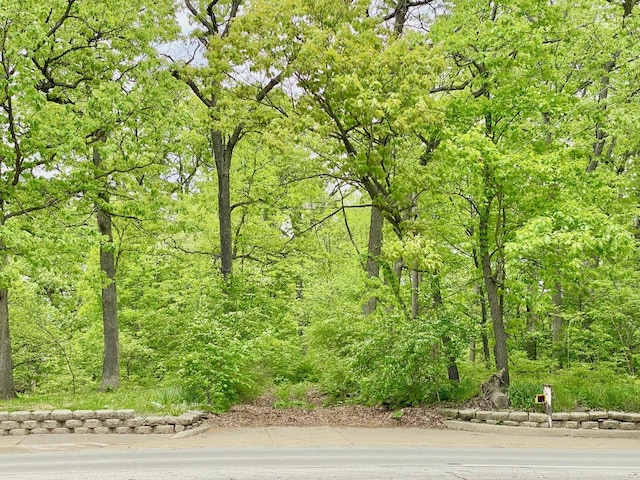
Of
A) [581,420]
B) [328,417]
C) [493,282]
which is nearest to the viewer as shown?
[581,420]

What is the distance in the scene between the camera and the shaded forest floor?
40.2ft

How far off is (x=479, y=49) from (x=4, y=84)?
11.1 meters

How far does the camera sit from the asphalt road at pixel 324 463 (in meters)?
7.12

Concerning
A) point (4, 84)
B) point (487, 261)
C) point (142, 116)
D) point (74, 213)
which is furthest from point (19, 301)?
point (487, 261)

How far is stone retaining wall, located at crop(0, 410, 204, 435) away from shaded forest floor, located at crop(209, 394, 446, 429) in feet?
5.15

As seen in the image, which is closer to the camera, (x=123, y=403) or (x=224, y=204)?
(x=123, y=403)

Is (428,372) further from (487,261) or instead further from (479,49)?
(479,49)

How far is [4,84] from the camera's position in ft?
40.7

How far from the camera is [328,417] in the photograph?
1305 centimetres

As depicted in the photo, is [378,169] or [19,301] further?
[19,301]

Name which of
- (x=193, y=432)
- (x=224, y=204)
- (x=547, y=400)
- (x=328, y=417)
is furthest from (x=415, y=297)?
(x=224, y=204)

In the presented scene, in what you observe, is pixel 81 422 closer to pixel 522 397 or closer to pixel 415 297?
pixel 415 297

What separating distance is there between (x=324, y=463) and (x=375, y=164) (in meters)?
7.67

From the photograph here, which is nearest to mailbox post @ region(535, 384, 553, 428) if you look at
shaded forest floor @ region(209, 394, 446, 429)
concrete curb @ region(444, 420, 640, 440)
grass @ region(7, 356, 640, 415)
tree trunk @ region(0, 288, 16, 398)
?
concrete curb @ region(444, 420, 640, 440)
